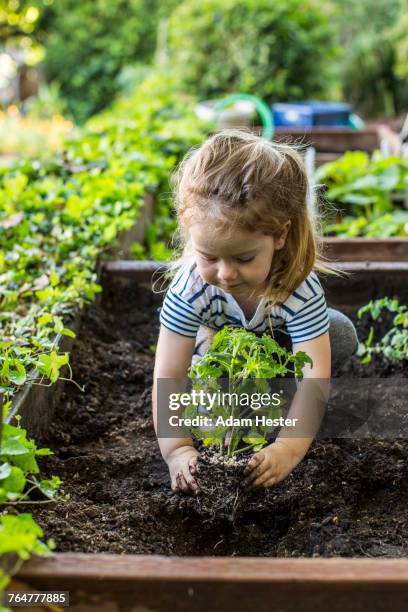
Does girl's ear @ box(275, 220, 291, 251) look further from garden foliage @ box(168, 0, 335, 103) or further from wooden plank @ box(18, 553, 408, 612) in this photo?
garden foliage @ box(168, 0, 335, 103)

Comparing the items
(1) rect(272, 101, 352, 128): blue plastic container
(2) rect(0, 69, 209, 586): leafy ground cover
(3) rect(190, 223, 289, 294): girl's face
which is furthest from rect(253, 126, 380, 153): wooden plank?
(3) rect(190, 223, 289, 294): girl's face

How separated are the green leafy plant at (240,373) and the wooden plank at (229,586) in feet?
2.02

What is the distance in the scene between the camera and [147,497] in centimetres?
223

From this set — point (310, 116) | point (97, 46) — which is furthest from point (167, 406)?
point (97, 46)

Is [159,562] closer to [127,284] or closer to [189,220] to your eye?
[189,220]

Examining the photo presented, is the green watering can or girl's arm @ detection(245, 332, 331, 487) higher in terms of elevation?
the green watering can

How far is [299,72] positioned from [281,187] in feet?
27.3

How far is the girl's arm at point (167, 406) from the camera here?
2193mm

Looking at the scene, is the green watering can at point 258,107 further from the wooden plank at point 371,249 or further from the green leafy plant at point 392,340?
the green leafy plant at point 392,340

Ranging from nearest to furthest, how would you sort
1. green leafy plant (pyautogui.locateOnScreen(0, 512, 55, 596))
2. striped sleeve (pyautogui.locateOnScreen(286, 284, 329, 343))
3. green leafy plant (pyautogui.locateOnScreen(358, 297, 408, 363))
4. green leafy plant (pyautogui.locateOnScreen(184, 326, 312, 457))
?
green leafy plant (pyautogui.locateOnScreen(0, 512, 55, 596)) < green leafy plant (pyautogui.locateOnScreen(184, 326, 312, 457)) < striped sleeve (pyautogui.locateOnScreen(286, 284, 329, 343)) < green leafy plant (pyautogui.locateOnScreen(358, 297, 408, 363))

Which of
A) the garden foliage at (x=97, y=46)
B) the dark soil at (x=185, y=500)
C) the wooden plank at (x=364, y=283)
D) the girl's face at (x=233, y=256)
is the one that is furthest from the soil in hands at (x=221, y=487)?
the garden foliage at (x=97, y=46)

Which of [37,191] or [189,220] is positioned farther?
[37,191]

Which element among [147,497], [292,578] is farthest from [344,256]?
[292,578]

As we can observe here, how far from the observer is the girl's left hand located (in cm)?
212
